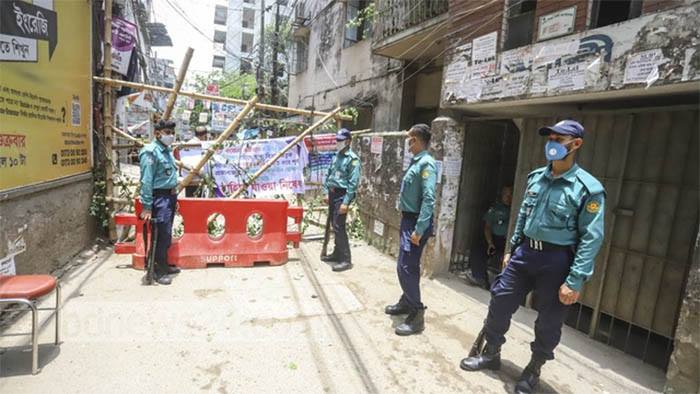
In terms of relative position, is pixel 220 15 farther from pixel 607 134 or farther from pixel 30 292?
pixel 30 292

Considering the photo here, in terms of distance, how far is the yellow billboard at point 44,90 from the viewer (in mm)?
3186

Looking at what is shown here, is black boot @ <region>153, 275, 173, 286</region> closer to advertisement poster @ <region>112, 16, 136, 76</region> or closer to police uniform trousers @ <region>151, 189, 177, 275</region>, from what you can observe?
police uniform trousers @ <region>151, 189, 177, 275</region>

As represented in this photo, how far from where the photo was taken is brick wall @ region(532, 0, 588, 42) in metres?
3.34

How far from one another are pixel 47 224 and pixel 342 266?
3493 millimetres

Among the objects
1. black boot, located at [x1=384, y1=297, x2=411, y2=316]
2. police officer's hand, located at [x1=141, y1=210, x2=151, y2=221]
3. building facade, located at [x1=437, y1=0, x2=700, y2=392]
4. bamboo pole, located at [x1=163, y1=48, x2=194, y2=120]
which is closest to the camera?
building facade, located at [x1=437, y1=0, x2=700, y2=392]

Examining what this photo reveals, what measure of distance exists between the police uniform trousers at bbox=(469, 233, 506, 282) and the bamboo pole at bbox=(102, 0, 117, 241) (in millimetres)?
5319

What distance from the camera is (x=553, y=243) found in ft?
8.40

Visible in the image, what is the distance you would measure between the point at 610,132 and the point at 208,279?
4753 mm

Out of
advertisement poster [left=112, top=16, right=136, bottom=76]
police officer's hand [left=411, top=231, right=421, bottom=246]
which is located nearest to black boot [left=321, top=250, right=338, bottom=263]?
police officer's hand [left=411, top=231, right=421, bottom=246]

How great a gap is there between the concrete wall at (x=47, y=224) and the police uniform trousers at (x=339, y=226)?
3311 millimetres

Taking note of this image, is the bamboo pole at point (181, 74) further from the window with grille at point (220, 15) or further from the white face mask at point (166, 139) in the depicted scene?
the window with grille at point (220, 15)

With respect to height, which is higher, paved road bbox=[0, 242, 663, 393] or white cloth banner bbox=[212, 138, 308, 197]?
white cloth banner bbox=[212, 138, 308, 197]

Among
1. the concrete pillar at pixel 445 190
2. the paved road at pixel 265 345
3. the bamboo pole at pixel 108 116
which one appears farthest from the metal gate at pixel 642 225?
the bamboo pole at pixel 108 116

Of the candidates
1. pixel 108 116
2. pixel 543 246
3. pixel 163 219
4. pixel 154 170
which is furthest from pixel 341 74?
pixel 543 246
